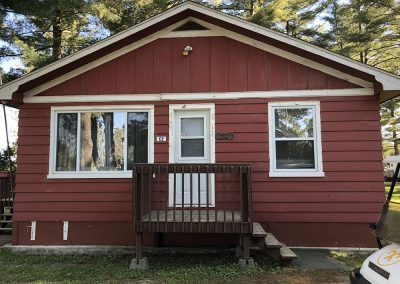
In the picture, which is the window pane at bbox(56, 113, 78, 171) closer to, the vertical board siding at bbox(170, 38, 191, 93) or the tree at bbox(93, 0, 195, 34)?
the vertical board siding at bbox(170, 38, 191, 93)

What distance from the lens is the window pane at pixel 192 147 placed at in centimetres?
807

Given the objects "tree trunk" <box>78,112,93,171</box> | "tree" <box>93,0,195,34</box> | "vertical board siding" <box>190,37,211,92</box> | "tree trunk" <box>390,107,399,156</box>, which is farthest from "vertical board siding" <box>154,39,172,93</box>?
"tree trunk" <box>390,107,399,156</box>

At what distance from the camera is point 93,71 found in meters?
8.28

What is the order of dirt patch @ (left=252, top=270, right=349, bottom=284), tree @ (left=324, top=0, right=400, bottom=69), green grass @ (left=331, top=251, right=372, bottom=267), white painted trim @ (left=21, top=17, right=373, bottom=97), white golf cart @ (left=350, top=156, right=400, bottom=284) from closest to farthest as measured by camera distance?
white golf cart @ (left=350, top=156, right=400, bottom=284) < dirt patch @ (left=252, top=270, right=349, bottom=284) < green grass @ (left=331, top=251, right=372, bottom=267) < white painted trim @ (left=21, top=17, right=373, bottom=97) < tree @ (left=324, top=0, right=400, bottom=69)

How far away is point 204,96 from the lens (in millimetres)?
8031

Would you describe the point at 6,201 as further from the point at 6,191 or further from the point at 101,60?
the point at 101,60

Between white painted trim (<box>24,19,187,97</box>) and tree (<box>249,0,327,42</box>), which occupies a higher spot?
tree (<box>249,0,327,42</box>)

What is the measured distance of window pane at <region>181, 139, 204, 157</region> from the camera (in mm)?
8070

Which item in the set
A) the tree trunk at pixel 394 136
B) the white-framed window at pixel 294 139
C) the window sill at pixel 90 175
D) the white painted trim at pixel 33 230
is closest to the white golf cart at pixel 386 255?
the white-framed window at pixel 294 139

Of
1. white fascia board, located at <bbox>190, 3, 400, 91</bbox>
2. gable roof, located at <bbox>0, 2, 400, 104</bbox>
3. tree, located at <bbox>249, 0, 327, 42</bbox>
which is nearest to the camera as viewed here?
white fascia board, located at <bbox>190, 3, 400, 91</bbox>

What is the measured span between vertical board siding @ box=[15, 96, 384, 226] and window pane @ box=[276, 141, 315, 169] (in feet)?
0.81

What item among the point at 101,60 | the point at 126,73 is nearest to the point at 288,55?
the point at 126,73

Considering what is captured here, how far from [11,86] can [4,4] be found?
749cm

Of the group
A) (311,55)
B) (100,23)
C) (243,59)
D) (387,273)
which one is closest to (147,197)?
(243,59)
